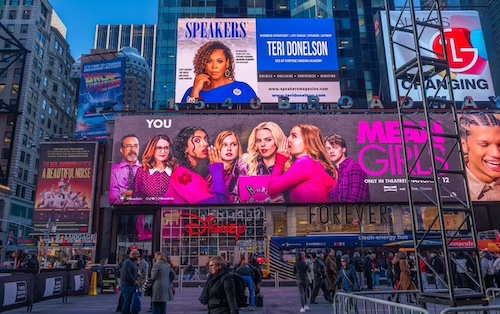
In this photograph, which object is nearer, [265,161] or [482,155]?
[265,161]

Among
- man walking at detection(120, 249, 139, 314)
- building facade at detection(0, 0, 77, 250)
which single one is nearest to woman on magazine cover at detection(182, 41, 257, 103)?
building facade at detection(0, 0, 77, 250)

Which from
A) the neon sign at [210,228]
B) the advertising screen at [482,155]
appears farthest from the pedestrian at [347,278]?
the advertising screen at [482,155]

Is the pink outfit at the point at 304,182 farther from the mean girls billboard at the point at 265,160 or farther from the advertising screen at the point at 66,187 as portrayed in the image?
the advertising screen at the point at 66,187

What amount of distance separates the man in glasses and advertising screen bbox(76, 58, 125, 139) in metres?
18.2

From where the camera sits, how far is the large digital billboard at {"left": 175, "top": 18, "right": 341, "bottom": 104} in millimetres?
44969

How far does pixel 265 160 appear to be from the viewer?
1647 inches

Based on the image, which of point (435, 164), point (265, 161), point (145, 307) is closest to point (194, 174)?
point (265, 161)

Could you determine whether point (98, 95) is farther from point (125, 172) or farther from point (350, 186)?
point (350, 186)

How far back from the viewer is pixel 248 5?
249ft

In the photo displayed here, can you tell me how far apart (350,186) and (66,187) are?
29.7 metres

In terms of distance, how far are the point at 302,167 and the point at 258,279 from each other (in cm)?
2645

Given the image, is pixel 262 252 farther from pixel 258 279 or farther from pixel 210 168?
pixel 258 279

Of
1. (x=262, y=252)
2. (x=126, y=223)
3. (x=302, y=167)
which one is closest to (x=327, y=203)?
(x=302, y=167)

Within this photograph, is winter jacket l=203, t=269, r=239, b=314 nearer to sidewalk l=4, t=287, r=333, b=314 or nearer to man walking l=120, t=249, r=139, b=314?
man walking l=120, t=249, r=139, b=314
